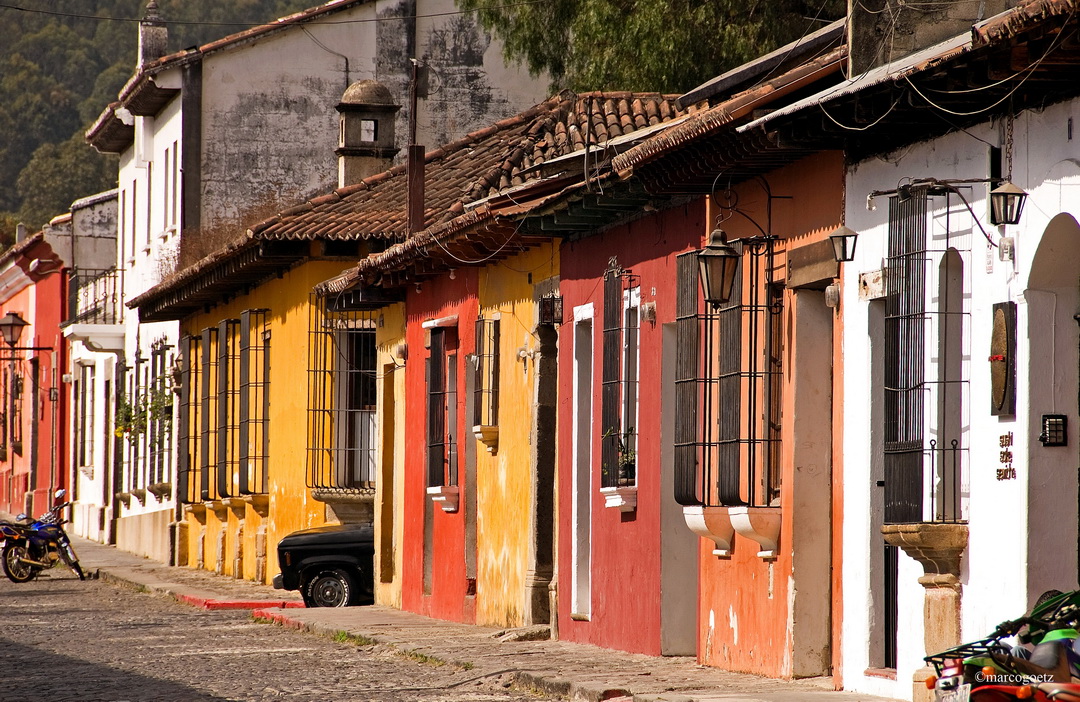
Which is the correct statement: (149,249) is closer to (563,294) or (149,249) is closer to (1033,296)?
(563,294)

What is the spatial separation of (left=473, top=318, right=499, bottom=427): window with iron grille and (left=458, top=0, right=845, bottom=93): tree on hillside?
28.2ft

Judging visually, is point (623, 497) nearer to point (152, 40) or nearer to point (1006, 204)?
point (1006, 204)

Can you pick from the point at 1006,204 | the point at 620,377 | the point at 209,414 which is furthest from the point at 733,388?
the point at 209,414

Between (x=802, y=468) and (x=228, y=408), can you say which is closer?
(x=802, y=468)

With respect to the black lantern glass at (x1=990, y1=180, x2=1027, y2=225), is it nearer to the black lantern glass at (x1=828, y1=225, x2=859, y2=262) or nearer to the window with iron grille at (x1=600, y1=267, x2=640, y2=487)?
the black lantern glass at (x1=828, y1=225, x2=859, y2=262)

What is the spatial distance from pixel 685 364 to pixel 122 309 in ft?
87.9

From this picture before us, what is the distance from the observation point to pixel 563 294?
56.3 ft

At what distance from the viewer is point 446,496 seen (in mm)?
20109

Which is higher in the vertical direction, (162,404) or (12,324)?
(12,324)

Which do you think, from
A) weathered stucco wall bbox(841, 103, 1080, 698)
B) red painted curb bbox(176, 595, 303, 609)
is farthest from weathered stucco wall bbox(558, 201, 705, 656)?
red painted curb bbox(176, 595, 303, 609)

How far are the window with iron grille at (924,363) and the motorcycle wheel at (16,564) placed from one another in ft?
62.9

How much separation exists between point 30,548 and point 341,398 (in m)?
6.21

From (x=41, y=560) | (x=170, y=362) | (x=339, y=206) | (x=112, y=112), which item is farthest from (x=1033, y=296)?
(x=112, y=112)

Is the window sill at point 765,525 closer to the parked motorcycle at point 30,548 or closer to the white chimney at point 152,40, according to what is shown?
the parked motorcycle at point 30,548
